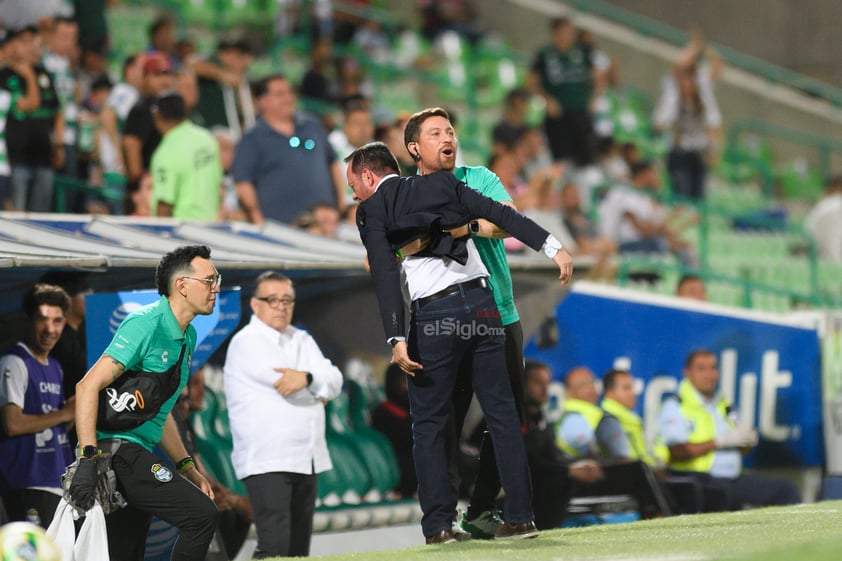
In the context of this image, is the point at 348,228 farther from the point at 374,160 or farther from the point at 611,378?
the point at 374,160

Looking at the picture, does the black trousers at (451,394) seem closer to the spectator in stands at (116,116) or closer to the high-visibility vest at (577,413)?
the high-visibility vest at (577,413)

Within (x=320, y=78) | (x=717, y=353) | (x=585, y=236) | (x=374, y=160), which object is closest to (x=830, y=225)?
(x=585, y=236)

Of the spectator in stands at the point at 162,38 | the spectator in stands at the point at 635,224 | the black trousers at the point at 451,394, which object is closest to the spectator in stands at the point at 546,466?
the black trousers at the point at 451,394

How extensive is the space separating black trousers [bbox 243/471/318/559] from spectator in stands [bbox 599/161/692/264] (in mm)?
7811

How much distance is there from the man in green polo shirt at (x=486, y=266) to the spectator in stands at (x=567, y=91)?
995 cm

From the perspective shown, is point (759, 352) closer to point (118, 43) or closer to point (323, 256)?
point (323, 256)

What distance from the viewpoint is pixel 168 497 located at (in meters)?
6.58

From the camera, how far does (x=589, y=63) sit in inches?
696

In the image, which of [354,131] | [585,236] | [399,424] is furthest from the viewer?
[585,236]

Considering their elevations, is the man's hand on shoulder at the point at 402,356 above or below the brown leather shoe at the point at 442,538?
above

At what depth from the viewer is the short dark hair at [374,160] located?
721cm

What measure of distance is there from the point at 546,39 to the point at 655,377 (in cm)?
1045

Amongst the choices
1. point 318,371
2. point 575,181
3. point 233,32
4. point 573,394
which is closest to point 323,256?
point 318,371

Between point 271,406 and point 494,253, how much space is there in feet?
5.96
